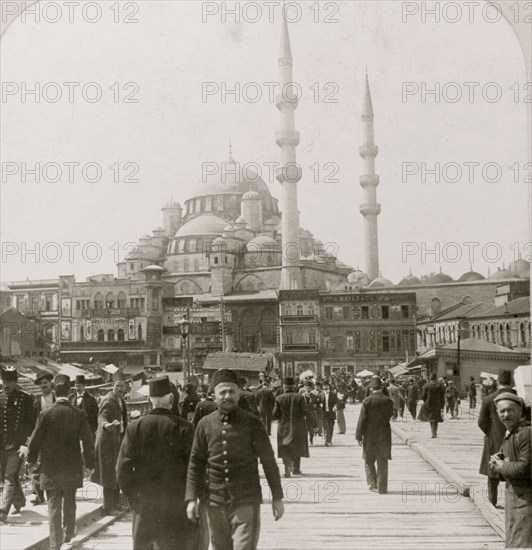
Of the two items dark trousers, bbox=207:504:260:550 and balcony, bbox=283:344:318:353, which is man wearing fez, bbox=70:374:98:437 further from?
balcony, bbox=283:344:318:353

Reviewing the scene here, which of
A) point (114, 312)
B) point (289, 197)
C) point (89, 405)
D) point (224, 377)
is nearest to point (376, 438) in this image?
point (89, 405)

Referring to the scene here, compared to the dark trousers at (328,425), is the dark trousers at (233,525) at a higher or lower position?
higher

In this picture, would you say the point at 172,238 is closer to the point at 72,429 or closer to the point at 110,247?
the point at 110,247

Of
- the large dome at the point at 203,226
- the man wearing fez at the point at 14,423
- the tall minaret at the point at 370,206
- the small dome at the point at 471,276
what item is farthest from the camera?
Answer: the large dome at the point at 203,226

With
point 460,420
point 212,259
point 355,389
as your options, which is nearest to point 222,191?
point 212,259

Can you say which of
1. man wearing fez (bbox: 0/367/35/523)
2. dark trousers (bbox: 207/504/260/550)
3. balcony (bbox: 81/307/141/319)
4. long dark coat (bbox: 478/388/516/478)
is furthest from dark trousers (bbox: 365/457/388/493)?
balcony (bbox: 81/307/141/319)

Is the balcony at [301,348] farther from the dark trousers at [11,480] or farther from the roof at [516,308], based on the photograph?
the dark trousers at [11,480]

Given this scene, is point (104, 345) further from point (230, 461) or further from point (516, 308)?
point (230, 461)

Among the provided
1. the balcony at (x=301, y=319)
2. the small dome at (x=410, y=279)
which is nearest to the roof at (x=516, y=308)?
the balcony at (x=301, y=319)
